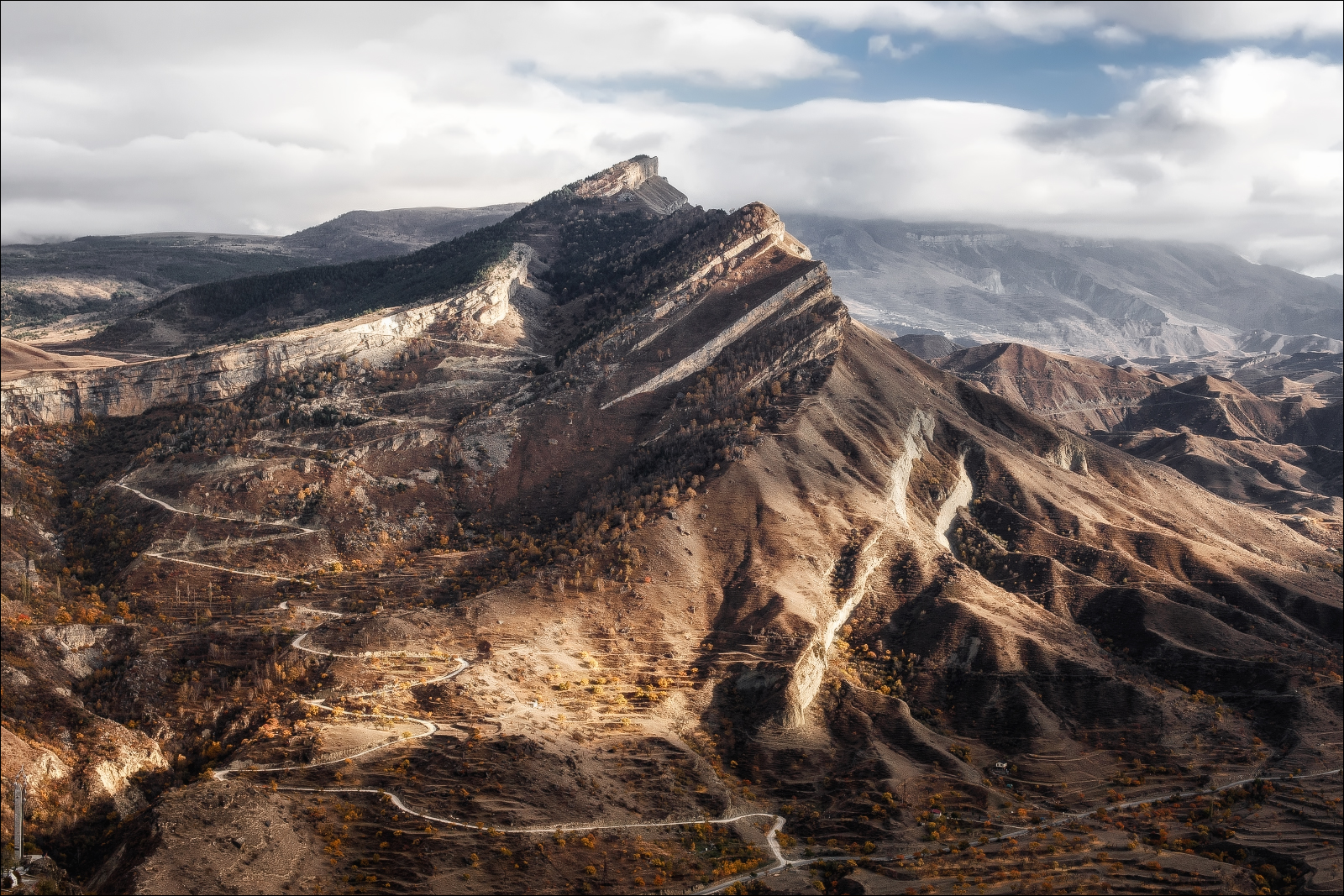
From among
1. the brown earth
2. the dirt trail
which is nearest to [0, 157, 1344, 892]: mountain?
the dirt trail

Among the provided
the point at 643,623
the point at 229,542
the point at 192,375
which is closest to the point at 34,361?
the point at 192,375

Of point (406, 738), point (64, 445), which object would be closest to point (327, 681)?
point (406, 738)

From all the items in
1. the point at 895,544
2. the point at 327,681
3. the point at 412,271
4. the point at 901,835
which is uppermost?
the point at 412,271

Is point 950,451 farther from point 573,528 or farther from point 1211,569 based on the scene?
point 573,528

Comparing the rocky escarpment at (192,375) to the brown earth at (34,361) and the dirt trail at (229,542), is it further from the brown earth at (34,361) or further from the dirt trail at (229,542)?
the dirt trail at (229,542)

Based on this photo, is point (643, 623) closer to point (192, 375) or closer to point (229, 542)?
point (229, 542)
